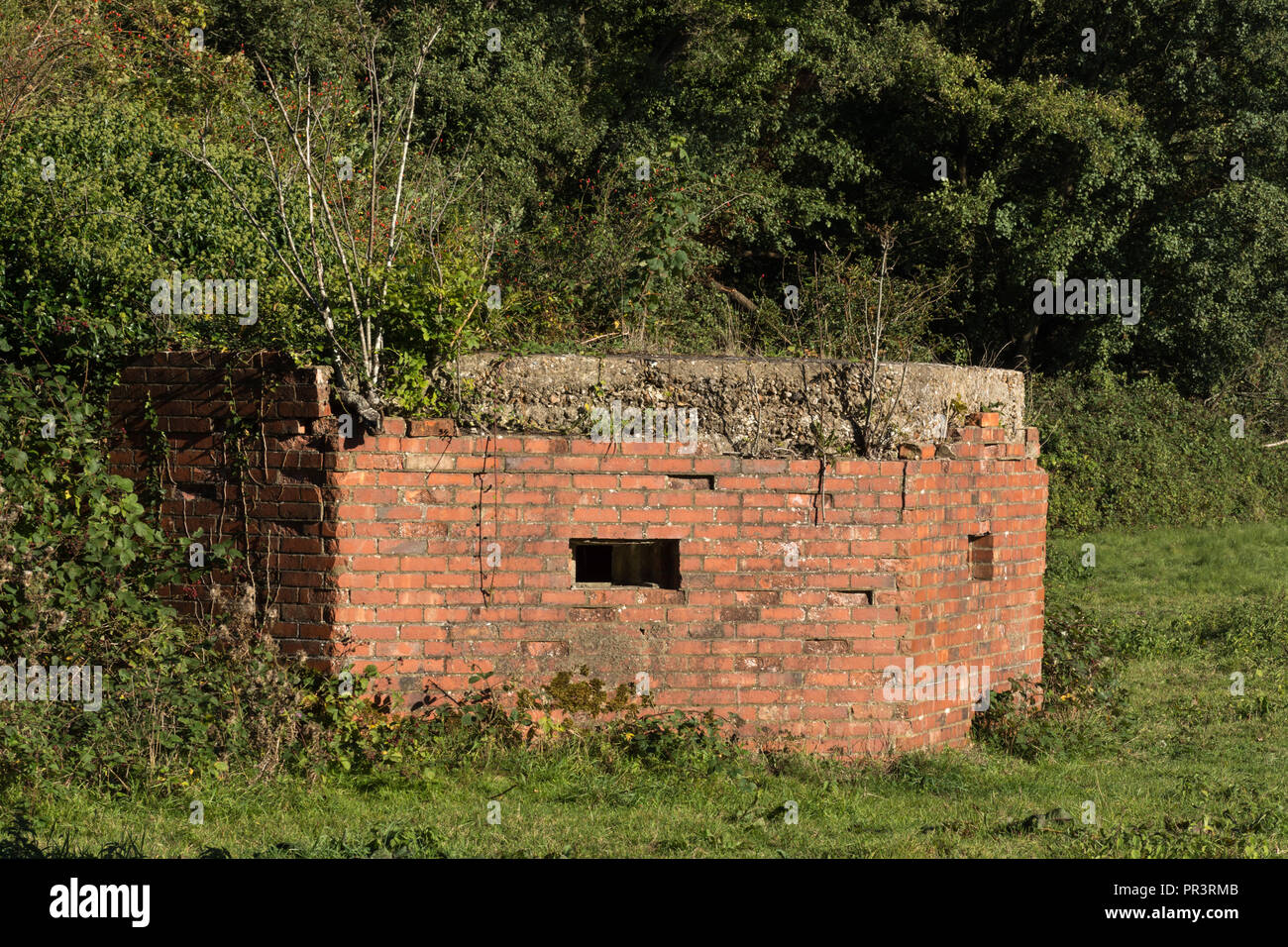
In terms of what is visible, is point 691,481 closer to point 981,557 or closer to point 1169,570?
point 981,557

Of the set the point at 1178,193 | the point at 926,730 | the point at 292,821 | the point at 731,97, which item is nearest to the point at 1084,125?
the point at 1178,193

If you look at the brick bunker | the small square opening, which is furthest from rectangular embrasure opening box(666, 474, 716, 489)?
the small square opening

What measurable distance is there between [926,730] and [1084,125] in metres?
13.9

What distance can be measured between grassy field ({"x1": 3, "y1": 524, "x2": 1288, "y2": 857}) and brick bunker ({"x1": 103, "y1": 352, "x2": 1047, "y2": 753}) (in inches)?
18.5

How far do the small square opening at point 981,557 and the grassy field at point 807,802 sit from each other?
82cm

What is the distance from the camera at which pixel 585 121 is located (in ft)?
57.3

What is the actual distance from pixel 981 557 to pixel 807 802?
2.23 meters

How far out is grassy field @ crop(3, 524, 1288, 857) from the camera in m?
4.74

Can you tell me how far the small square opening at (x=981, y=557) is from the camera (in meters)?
6.89

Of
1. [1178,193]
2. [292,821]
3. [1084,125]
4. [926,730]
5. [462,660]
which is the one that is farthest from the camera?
[1178,193]

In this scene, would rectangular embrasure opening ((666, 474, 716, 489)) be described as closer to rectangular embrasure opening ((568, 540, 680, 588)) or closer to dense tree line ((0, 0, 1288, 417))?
rectangular embrasure opening ((568, 540, 680, 588))

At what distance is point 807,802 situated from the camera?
5.41 m
